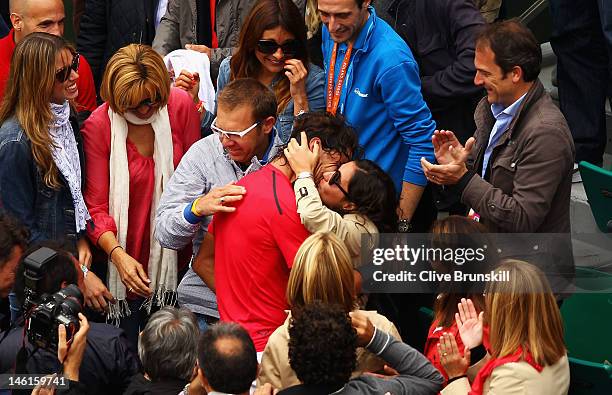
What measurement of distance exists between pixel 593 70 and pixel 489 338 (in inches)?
110

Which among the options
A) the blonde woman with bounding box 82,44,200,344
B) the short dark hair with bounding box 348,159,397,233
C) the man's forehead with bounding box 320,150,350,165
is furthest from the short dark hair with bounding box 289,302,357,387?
the blonde woman with bounding box 82,44,200,344

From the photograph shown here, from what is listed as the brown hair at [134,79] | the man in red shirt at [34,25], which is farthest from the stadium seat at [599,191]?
the man in red shirt at [34,25]

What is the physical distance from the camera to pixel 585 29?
21.1 feet

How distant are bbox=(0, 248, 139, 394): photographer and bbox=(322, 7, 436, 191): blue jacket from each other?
169 centimetres

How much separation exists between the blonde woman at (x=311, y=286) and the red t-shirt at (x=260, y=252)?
29cm

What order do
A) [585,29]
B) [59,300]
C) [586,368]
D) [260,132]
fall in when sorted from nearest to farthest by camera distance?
[59,300], [586,368], [260,132], [585,29]

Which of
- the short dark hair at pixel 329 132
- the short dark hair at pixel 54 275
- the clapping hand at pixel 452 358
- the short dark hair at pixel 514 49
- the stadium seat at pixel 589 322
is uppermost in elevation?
the short dark hair at pixel 514 49

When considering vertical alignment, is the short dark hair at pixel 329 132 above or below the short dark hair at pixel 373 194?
above

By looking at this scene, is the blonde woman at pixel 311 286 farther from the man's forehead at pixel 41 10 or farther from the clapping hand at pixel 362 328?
the man's forehead at pixel 41 10

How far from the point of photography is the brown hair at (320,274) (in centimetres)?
408

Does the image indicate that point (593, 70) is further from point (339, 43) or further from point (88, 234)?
point (88, 234)

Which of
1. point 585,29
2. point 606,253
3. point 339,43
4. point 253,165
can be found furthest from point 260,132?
point 585,29

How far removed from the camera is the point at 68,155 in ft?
16.9

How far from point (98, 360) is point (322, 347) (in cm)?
112
